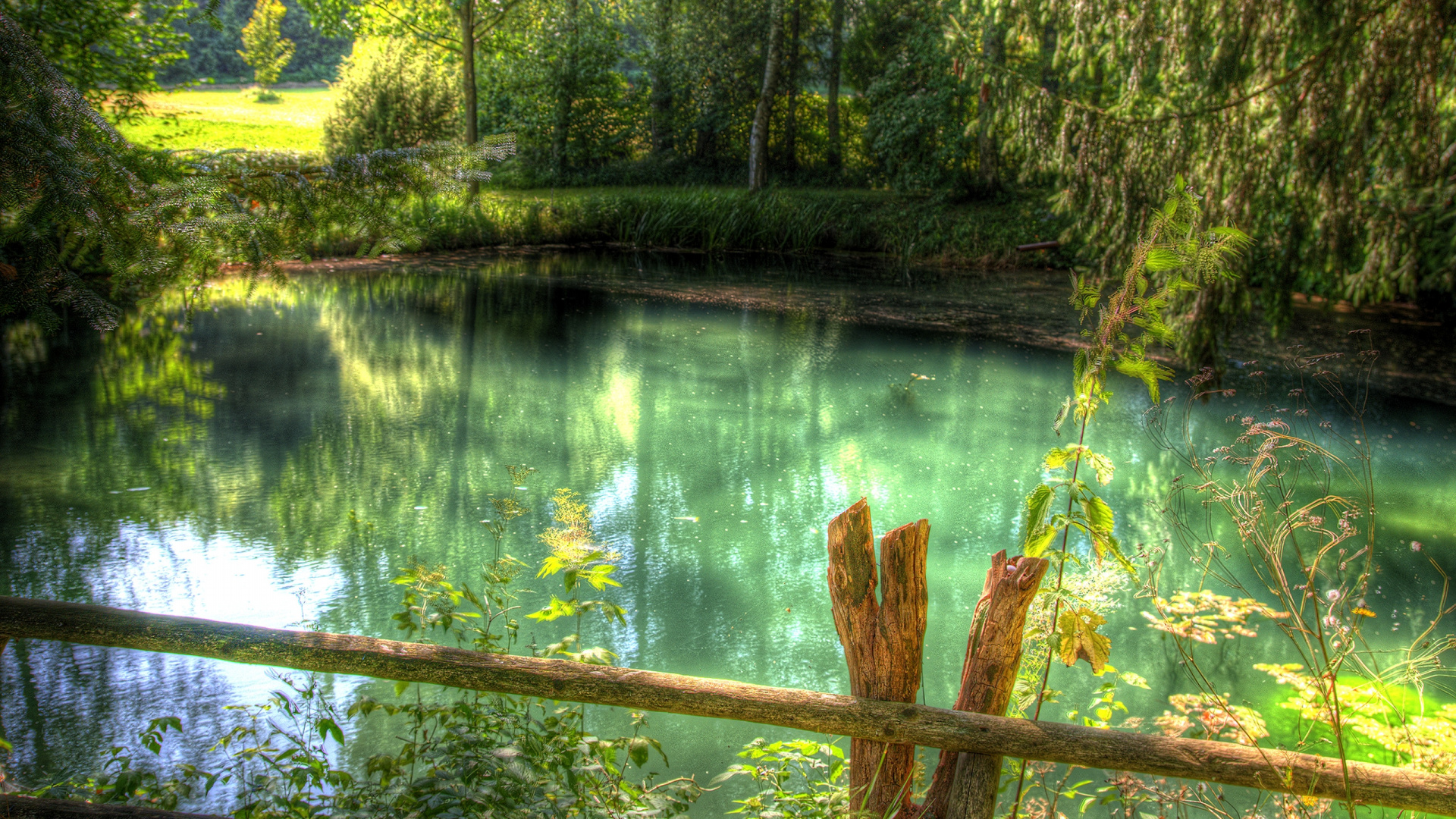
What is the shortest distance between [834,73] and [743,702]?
19.3m

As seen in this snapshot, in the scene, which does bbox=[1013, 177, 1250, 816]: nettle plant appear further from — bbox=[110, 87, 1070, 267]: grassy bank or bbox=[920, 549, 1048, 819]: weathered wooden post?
bbox=[110, 87, 1070, 267]: grassy bank

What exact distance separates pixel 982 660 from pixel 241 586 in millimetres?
3315

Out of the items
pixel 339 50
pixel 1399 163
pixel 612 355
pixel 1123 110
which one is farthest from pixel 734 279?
pixel 339 50

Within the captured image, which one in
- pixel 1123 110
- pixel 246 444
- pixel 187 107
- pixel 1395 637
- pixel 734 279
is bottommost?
pixel 1395 637

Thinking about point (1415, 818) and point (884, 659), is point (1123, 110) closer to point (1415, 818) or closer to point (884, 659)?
point (1415, 818)

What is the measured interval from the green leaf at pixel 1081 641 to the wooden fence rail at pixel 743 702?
175 millimetres

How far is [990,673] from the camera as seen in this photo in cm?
195

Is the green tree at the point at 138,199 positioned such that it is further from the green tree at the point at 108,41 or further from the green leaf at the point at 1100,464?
the green tree at the point at 108,41

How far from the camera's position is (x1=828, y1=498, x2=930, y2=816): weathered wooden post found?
192 centimetres

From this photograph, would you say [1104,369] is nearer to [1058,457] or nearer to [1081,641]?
[1058,457]

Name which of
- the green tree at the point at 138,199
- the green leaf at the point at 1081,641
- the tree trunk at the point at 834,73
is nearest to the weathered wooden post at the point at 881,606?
the green leaf at the point at 1081,641

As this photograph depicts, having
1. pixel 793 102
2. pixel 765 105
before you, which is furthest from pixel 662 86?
pixel 765 105

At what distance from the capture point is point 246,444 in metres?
5.72

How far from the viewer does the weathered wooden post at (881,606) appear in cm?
192
